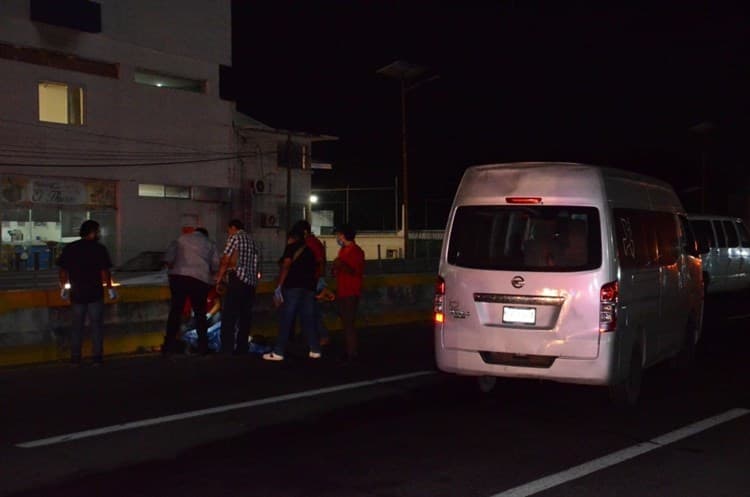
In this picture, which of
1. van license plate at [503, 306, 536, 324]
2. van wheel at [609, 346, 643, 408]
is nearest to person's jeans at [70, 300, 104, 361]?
van license plate at [503, 306, 536, 324]

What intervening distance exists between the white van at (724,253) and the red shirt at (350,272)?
10.4 m

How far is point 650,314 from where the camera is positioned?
8828mm

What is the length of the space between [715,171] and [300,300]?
59789 millimetres

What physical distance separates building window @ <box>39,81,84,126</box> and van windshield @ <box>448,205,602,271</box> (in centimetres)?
2599

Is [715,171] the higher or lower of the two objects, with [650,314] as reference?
higher

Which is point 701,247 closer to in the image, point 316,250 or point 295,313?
point 316,250

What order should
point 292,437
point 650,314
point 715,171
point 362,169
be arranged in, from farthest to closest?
point 362,169 < point 715,171 < point 650,314 < point 292,437

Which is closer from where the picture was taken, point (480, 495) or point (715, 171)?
point (480, 495)

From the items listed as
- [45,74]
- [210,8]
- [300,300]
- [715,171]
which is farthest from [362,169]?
[300,300]

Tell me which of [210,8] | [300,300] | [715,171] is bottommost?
[300,300]

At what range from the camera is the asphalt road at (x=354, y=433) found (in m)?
5.90

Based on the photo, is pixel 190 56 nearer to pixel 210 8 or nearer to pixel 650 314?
pixel 210 8

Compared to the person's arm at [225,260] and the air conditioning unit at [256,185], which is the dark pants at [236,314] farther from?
the air conditioning unit at [256,185]

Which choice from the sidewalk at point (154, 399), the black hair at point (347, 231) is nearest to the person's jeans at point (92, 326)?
the sidewalk at point (154, 399)
